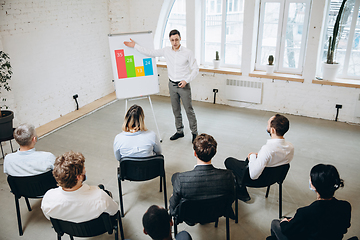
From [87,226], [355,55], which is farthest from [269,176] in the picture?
[355,55]

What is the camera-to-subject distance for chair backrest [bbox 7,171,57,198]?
255cm

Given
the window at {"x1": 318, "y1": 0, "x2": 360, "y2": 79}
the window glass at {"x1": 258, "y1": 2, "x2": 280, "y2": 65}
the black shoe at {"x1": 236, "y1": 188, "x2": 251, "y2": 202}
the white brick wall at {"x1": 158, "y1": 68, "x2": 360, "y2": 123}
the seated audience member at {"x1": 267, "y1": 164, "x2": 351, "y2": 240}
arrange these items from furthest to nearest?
the window glass at {"x1": 258, "y1": 2, "x2": 280, "y2": 65}, the white brick wall at {"x1": 158, "y1": 68, "x2": 360, "y2": 123}, the window at {"x1": 318, "y1": 0, "x2": 360, "y2": 79}, the black shoe at {"x1": 236, "y1": 188, "x2": 251, "y2": 202}, the seated audience member at {"x1": 267, "y1": 164, "x2": 351, "y2": 240}

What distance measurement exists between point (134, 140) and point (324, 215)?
1.78 m

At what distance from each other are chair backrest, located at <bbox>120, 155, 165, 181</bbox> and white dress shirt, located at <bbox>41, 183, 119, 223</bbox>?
60 centimetres

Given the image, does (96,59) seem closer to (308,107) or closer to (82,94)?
(82,94)

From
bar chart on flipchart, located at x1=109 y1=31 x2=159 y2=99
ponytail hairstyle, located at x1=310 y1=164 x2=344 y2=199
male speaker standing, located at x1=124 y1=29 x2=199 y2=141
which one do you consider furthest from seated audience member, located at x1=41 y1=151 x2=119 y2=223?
male speaker standing, located at x1=124 y1=29 x2=199 y2=141

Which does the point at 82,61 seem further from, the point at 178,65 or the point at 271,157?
the point at 271,157

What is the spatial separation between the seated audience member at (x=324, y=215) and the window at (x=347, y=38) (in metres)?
3.95

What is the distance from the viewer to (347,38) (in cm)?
500

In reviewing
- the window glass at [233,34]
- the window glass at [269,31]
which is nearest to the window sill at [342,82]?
the window glass at [269,31]

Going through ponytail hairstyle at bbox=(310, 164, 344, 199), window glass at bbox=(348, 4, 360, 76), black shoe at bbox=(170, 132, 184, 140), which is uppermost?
window glass at bbox=(348, 4, 360, 76)

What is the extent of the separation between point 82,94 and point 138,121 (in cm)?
353

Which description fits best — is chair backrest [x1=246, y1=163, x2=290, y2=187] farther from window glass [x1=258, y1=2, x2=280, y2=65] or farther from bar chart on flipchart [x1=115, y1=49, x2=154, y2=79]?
window glass [x1=258, y1=2, x2=280, y2=65]

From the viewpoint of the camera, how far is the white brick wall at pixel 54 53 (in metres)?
4.59
